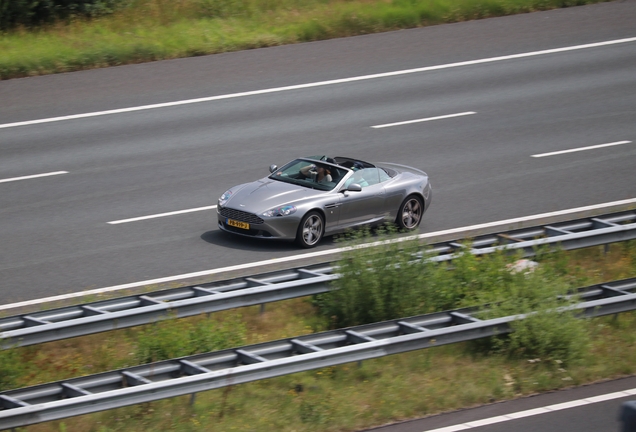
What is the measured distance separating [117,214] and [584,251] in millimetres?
7347

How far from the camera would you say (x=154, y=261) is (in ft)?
44.4

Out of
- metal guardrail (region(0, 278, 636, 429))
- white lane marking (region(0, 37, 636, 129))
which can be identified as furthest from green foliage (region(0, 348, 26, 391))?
white lane marking (region(0, 37, 636, 129))

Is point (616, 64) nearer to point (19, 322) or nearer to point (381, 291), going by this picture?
point (381, 291)

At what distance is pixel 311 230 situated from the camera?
1426cm

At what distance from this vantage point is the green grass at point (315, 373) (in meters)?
8.94

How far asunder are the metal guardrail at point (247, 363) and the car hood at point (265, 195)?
4335 millimetres

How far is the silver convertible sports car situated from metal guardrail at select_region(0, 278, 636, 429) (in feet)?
13.6

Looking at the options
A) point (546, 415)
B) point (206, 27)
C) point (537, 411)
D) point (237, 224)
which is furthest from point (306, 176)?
point (206, 27)

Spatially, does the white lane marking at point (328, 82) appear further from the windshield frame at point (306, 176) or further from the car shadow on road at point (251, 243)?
the car shadow on road at point (251, 243)

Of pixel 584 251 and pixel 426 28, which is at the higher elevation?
pixel 426 28

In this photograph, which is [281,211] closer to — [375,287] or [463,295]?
[375,287]

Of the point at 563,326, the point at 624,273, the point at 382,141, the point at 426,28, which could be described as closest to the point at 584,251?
the point at 624,273

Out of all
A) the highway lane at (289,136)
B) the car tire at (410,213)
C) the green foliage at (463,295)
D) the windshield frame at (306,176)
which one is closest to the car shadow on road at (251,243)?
the highway lane at (289,136)

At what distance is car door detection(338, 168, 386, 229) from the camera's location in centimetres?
1452
